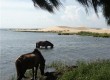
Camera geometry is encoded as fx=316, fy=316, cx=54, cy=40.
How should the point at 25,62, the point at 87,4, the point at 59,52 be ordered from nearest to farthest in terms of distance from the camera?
the point at 87,4, the point at 25,62, the point at 59,52

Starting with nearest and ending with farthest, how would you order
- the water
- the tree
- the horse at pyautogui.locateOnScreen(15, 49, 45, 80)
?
the tree
the horse at pyautogui.locateOnScreen(15, 49, 45, 80)
the water

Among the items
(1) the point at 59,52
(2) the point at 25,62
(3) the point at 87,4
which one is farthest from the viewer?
(1) the point at 59,52

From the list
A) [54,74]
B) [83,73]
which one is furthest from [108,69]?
[54,74]

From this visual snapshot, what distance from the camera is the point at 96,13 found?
704 cm

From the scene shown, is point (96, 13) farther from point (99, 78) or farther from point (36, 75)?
point (36, 75)

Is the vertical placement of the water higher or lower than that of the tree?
lower

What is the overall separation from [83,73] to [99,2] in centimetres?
656

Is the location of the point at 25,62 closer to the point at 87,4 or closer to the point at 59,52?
the point at 87,4

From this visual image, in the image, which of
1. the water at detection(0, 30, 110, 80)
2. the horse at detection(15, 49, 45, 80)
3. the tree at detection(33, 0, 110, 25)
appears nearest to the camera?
the tree at detection(33, 0, 110, 25)

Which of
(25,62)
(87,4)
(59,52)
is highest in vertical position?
(87,4)

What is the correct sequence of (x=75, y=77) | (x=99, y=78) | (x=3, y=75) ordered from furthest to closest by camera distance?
(x=3, y=75) → (x=75, y=77) → (x=99, y=78)

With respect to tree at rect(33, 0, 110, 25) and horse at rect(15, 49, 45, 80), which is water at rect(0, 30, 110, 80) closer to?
horse at rect(15, 49, 45, 80)

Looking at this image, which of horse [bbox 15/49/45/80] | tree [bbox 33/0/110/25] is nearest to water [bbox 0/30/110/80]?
horse [bbox 15/49/45/80]

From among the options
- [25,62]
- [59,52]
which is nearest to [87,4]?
[25,62]
